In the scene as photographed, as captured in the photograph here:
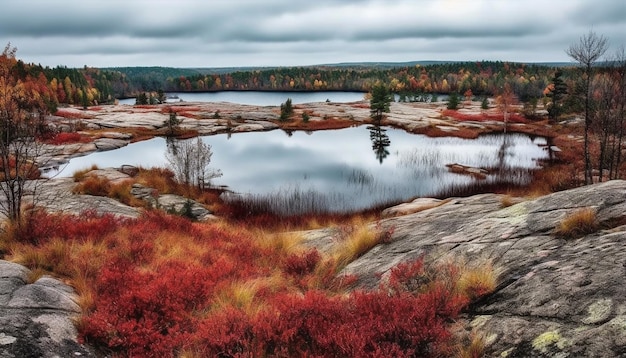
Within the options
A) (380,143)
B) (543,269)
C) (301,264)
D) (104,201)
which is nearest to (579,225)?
(543,269)

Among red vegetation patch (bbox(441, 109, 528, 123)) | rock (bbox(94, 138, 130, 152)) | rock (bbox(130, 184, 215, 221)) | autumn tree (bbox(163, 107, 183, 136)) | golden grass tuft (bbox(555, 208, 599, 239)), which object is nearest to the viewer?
golden grass tuft (bbox(555, 208, 599, 239))

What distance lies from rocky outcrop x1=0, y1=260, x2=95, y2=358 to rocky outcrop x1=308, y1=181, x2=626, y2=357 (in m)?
4.85

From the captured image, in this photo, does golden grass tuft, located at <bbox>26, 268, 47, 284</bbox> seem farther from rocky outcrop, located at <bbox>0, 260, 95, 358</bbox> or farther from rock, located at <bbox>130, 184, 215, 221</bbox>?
rock, located at <bbox>130, 184, 215, 221</bbox>

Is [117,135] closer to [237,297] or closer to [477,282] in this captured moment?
[237,297]

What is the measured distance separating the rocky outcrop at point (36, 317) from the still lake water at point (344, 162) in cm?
1789

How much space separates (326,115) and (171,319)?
246 feet

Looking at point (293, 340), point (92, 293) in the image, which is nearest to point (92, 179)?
point (92, 293)

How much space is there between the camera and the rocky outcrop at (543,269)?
14.7 ft

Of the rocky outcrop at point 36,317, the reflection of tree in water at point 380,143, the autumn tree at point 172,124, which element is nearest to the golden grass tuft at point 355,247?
the rocky outcrop at point 36,317

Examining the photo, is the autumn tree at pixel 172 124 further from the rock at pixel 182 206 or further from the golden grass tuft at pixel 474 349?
the golden grass tuft at pixel 474 349

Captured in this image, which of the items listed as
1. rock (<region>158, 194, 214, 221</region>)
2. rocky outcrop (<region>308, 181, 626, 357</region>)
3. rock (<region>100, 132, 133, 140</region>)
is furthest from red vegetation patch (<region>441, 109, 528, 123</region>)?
rocky outcrop (<region>308, 181, 626, 357</region>)

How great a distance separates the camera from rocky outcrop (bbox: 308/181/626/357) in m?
4.47

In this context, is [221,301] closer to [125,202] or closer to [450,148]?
[125,202]

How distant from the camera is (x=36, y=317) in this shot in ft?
18.2
